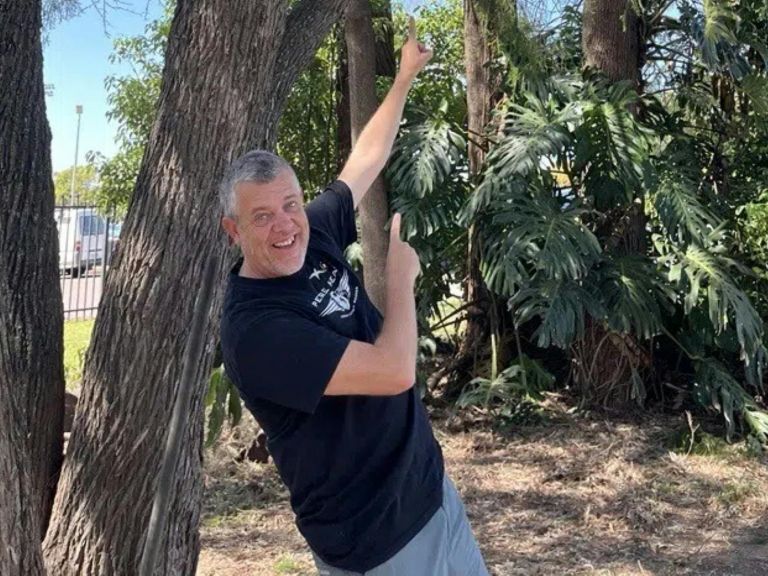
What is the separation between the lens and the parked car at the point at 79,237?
13.2 meters

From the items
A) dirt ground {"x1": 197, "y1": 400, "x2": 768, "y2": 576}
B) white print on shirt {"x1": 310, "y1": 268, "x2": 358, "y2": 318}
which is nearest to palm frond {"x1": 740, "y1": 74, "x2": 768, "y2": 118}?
dirt ground {"x1": 197, "y1": 400, "x2": 768, "y2": 576}

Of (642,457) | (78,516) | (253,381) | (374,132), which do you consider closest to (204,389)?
(78,516)

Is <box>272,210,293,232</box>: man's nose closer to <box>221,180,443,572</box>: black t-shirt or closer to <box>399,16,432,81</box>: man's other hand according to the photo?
<box>221,180,443,572</box>: black t-shirt

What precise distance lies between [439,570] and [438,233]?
17.5ft

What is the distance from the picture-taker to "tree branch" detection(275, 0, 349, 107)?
3.72 meters

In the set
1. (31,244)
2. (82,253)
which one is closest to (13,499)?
(31,244)

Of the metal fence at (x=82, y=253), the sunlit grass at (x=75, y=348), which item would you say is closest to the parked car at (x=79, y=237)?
the metal fence at (x=82, y=253)

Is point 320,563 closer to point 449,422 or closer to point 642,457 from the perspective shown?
point 642,457

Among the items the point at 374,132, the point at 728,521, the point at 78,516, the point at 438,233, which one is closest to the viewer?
the point at 374,132

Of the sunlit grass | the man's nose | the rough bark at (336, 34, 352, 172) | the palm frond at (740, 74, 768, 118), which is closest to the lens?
the man's nose

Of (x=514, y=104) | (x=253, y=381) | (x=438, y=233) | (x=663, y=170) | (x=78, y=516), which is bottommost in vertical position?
(x=78, y=516)

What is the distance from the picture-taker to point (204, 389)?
11.0 feet

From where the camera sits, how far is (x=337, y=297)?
2.27 meters

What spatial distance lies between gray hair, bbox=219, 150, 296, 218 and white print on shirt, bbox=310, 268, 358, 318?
253 mm
